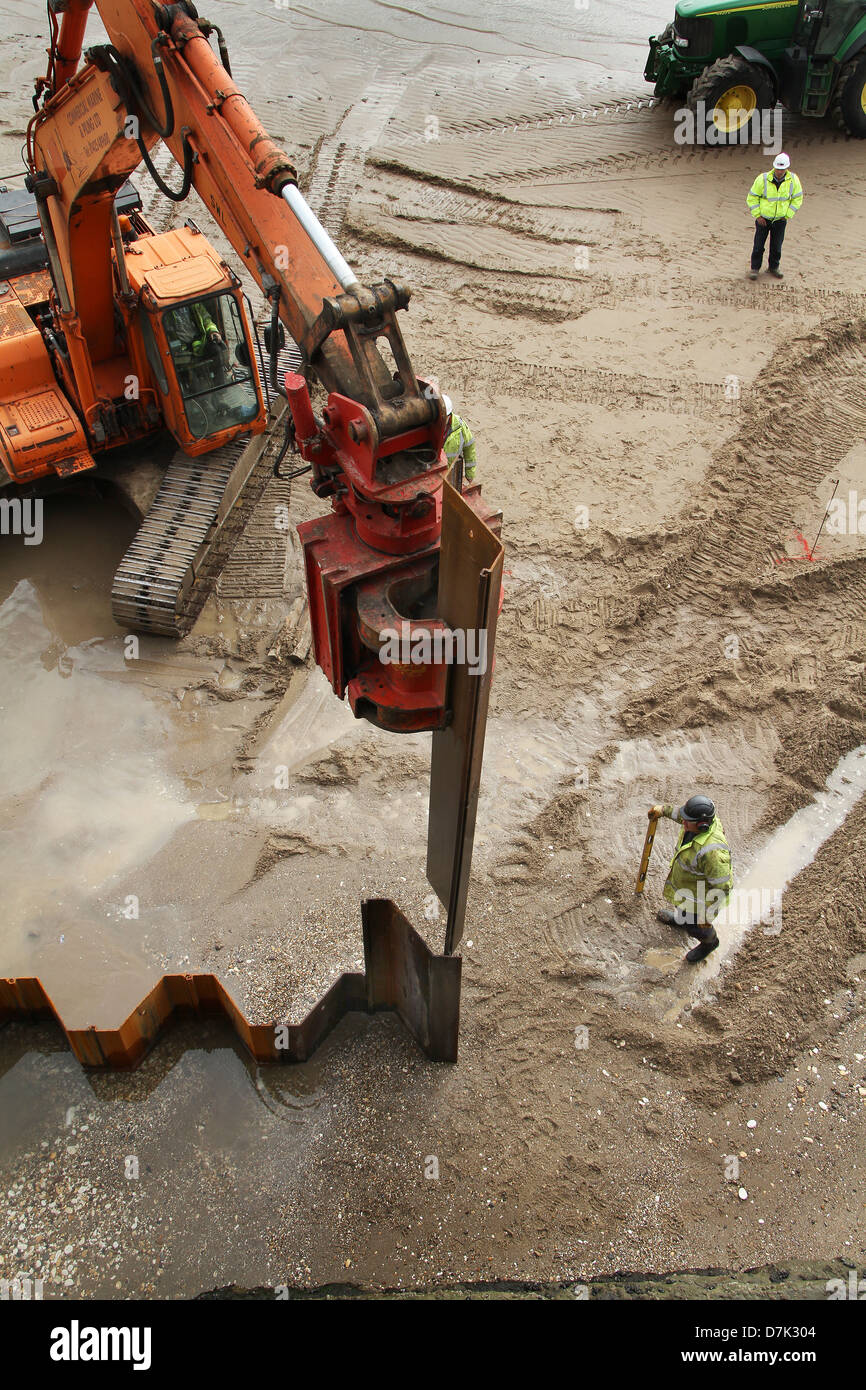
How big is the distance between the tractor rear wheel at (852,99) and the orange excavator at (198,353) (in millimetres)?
7744

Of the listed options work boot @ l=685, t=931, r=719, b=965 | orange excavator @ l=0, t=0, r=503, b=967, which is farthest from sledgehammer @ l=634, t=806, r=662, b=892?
orange excavator @ l=0, t=0, r=503, b=967

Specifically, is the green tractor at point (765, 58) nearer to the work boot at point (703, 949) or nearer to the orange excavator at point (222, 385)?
the orange excavator at point (222, 385)

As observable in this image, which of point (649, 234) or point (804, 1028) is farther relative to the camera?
point (649, 234)

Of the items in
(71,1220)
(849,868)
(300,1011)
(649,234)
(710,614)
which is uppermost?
(649,234)

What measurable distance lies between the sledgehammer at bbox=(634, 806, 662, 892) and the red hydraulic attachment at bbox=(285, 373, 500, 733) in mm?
2281

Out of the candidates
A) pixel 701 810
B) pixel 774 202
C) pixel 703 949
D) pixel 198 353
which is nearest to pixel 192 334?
pixel 198 353

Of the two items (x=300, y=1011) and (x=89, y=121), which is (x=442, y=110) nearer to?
(x=89, y=121)

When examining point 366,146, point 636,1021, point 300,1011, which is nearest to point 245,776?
point 300,1011

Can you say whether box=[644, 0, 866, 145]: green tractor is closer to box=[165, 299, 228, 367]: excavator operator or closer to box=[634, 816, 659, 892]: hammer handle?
box=[165, 299, 228, 367]: excavator operator

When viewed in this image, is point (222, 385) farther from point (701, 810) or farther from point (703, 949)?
point (703, 949)

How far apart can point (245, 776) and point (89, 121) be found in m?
4.44

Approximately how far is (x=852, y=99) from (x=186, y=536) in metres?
11.4

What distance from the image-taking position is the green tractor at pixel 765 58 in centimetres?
1344

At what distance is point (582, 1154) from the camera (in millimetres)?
5680
